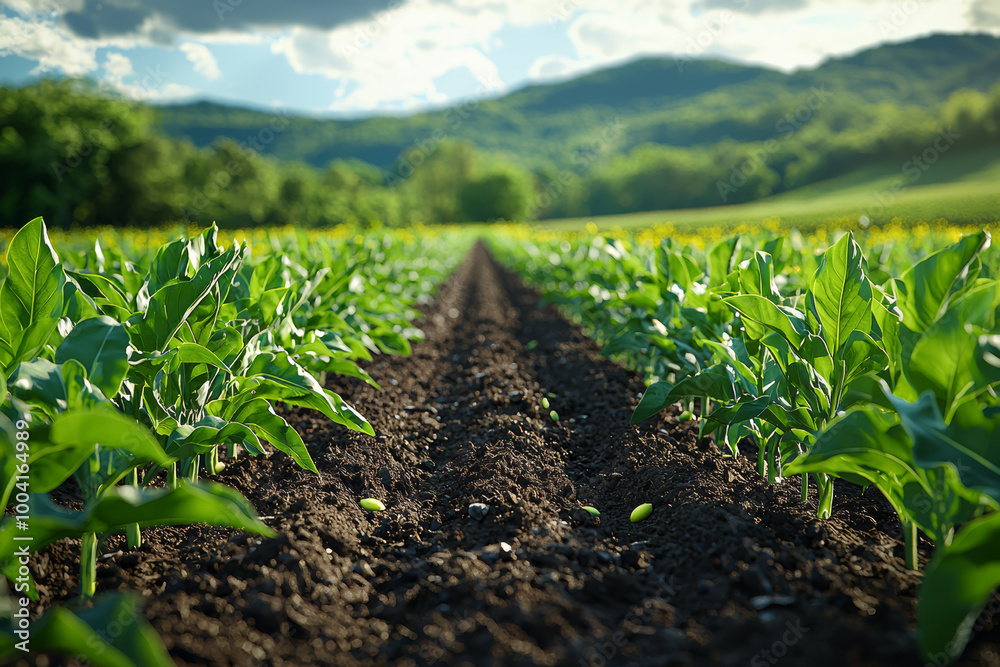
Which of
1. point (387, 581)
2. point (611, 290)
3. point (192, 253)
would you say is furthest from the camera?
point (611, 290)

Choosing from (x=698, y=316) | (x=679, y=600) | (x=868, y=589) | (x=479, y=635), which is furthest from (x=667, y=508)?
(x=479, y=635)

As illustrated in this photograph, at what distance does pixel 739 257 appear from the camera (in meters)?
3.82

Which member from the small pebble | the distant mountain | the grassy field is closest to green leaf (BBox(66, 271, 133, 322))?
the small pebble

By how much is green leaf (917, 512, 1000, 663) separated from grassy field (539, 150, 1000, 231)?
25.9 meters

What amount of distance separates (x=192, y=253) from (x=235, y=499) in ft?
5.20

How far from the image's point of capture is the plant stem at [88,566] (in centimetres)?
162

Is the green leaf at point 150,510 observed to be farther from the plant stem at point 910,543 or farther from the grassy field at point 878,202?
the grassy field at point 878,202

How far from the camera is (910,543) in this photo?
5.84 ft

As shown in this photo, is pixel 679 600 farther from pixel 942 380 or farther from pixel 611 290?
pixel 611 290

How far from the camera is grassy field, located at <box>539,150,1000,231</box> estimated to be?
27031 mm

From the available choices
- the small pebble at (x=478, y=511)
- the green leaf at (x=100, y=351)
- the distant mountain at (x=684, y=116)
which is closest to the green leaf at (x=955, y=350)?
the small pebble at (x=478, y=511)

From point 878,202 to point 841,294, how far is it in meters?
41.4

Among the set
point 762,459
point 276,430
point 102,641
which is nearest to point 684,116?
point 762,459

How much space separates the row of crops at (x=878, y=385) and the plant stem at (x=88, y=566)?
2.04 metres
